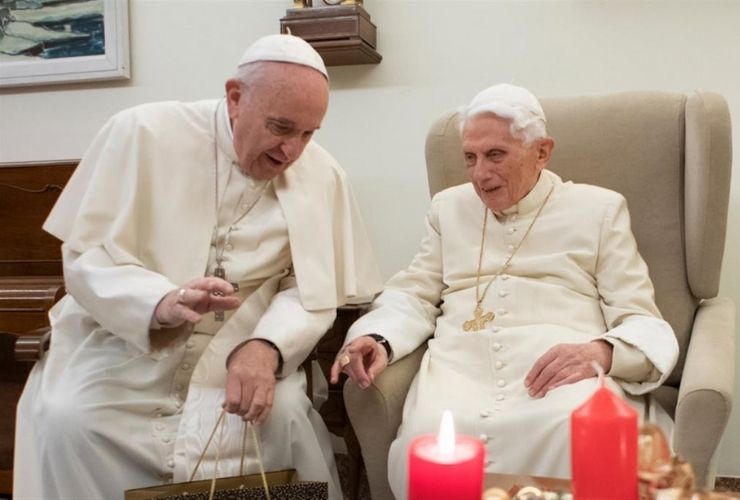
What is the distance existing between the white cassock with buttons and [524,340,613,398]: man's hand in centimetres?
3

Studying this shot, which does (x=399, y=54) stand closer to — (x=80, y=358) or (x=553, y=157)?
(x=553, y=157)

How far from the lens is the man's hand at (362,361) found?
229cm

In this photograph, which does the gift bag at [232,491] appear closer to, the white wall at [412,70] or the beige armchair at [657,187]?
the beige armchair at [657,187]

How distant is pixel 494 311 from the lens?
2582 mm

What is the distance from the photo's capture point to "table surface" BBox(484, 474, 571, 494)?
4.73 ft

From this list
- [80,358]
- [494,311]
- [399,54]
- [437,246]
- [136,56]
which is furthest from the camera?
[136,56]

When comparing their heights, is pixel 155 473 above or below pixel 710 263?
below

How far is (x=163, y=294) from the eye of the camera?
224cm

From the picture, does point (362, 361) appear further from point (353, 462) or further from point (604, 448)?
point (604, 448)

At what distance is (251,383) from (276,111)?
79 centimetres

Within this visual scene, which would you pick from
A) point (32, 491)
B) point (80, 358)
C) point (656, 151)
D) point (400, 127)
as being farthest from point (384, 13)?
point (32, 491)

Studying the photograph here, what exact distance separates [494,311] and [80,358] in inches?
50.4

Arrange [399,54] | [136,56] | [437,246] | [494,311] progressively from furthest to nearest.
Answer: [136,56], [399,54], [437,246], [494,311]

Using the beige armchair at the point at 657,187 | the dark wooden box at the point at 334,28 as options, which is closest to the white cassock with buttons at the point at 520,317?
the beige armchair at the point at 657,187
